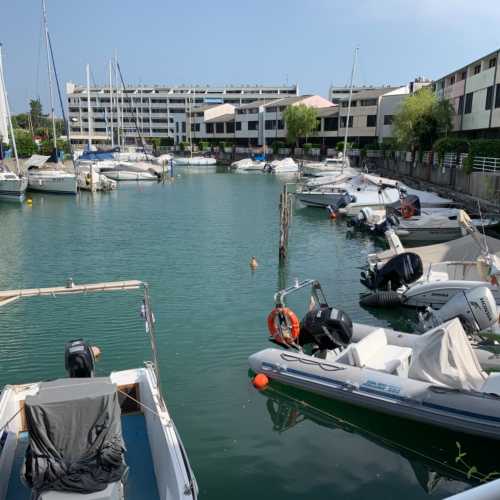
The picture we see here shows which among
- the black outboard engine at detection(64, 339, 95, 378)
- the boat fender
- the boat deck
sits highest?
the black outboard engine at detection(64, 339, 95, 378)

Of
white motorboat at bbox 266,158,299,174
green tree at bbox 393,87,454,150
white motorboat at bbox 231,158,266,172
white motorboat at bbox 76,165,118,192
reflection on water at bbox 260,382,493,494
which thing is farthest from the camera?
white motorboat at bbox 231,158,266,172

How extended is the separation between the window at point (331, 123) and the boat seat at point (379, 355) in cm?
7438

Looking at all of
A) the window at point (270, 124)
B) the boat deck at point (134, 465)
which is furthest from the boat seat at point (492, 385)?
the window at point (270, 124)

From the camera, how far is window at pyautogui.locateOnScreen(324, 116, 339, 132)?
8175 centimetres

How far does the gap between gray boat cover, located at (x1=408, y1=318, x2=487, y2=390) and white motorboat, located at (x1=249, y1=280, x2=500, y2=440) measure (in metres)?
0.02

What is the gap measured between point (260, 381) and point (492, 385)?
4.51 meters

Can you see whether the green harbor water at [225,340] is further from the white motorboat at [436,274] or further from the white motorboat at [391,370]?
the white motorboat at [436,274]

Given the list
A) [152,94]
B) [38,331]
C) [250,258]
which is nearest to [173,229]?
[250,258]

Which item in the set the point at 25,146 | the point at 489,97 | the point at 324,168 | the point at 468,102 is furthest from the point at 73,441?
the point at 25,146

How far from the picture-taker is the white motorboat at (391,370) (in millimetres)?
8820

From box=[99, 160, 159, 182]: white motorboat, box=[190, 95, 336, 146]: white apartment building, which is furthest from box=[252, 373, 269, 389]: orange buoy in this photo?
box=[190, 95, 336, 146]: white apartment building

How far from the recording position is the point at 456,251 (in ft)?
59.3

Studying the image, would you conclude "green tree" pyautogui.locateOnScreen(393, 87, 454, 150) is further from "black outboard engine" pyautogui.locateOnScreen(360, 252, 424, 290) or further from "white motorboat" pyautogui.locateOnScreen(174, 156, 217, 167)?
"white motorboat" pyautogui.locateOnScreen(174, 156, 217, 167)

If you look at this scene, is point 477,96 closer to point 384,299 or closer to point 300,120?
point 384,299
